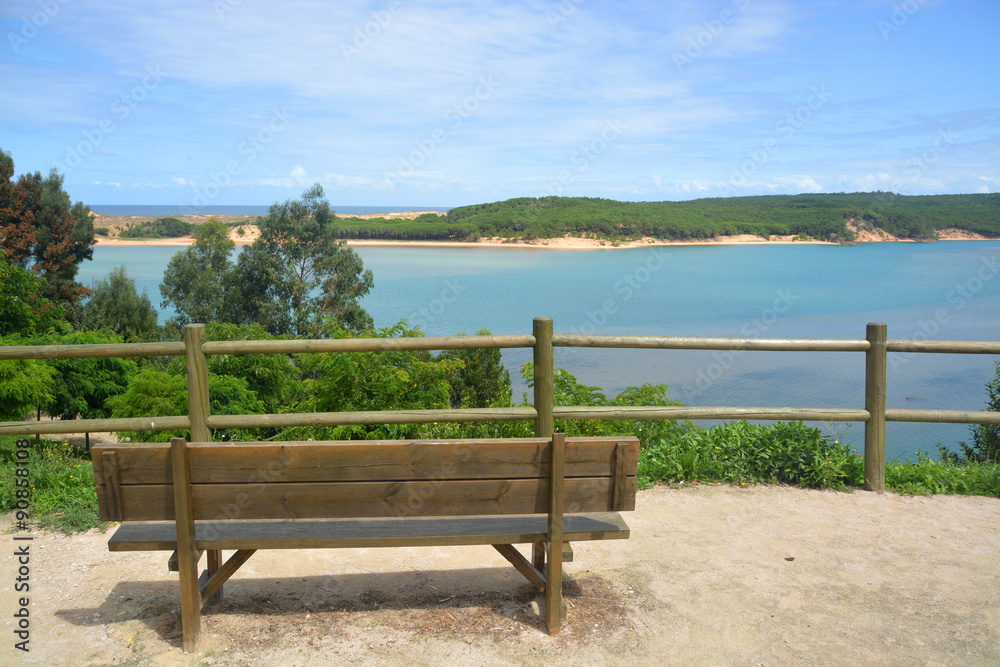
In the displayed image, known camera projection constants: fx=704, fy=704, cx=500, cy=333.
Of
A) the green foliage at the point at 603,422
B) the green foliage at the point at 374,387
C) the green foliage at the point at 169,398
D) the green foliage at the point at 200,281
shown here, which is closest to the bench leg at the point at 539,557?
the green foliage at the point at 603,422

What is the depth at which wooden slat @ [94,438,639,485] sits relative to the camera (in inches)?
100

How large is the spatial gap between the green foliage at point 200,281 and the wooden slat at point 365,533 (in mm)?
27935

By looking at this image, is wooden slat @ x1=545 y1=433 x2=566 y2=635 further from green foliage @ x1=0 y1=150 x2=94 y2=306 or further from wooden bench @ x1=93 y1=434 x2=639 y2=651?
green foliage @ x1=0 y1=150 x2=94 y2=306

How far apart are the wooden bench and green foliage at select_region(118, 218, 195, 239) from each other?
63957 mm

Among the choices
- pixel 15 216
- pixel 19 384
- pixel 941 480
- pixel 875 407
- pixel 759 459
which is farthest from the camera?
pixel 15 216

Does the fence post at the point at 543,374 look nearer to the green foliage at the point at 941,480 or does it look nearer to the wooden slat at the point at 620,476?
the wooden slat at the point at 620,476

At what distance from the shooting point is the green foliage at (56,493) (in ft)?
13.1

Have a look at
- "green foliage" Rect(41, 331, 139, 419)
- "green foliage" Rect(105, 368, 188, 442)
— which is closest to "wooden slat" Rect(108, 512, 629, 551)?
"green foliage" Rect(105, 368, 188, 442)

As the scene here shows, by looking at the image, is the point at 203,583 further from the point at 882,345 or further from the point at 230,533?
the point at 882,345

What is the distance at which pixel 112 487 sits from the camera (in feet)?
8.45

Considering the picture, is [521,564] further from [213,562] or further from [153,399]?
[153,399]

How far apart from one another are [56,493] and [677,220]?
198 feet

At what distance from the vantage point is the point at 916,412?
4.58 meters

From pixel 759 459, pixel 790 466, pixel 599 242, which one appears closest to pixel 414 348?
pixel 759 459
